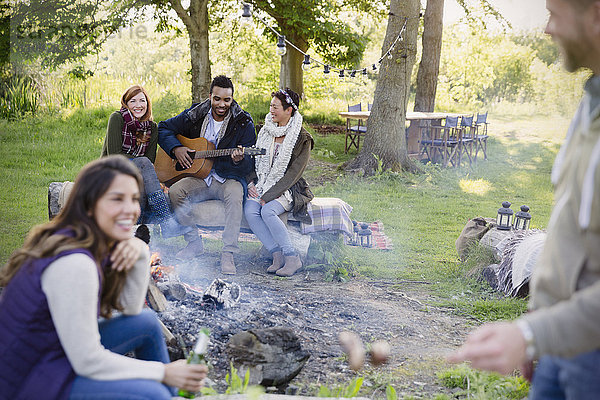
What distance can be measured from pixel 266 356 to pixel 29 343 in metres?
1.41

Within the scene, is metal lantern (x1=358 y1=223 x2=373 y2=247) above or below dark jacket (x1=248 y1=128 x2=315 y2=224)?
below

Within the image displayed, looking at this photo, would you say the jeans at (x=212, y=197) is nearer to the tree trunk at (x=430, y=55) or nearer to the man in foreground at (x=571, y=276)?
the man in foreground at (x=571, y=276)

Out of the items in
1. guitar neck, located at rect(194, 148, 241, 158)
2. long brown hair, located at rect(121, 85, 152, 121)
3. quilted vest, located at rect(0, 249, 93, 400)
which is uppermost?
long brown hair, located at rect(121, 85, 152, 121)

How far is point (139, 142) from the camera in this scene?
503 cm

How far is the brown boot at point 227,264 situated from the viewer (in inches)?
195

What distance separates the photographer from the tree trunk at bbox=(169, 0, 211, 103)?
1053cm

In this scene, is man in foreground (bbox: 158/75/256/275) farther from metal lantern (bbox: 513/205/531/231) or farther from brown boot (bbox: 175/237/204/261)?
metal lantern (bbox: 513/205/531/231)

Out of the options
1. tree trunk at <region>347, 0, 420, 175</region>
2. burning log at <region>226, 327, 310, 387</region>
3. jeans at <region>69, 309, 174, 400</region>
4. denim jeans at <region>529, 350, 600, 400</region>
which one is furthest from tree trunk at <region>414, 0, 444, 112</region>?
denim jeans at <region>529, 350, 600, 400</region>

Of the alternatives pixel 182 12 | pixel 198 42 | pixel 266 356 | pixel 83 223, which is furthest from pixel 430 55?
pixel 83 223

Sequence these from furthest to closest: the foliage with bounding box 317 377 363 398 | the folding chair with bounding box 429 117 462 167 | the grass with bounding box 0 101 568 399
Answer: the folding chair with bounding box 429 117 462 167 < the grass with bounding box 0 101 568 399 < the foliage with bounding box 317 377 363 398

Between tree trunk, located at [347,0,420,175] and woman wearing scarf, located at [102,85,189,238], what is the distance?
5402 millimetres

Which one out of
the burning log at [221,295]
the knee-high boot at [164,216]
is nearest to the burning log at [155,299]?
the burning log at [221,295]

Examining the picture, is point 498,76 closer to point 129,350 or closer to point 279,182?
point 279,182

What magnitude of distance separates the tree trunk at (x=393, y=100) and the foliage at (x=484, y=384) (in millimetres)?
6782
